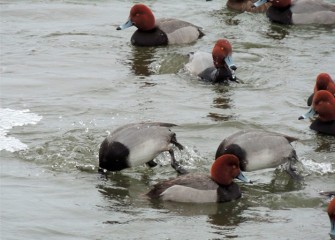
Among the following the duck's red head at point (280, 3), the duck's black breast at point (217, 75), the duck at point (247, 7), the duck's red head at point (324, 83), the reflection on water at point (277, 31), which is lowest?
the duck's black breast at point (217, 75)

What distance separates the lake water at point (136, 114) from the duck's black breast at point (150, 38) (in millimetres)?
199

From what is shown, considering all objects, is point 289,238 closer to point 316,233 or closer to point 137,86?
point 316,233

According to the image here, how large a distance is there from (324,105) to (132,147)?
2766 millimetres

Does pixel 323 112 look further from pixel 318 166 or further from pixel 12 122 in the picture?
pixel 12 122

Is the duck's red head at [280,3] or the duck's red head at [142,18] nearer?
the duck's red head at [142,18]

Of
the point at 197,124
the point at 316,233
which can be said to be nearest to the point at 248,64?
the point at 197,124

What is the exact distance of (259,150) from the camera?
9.62 m

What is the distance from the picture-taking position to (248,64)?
14.4m

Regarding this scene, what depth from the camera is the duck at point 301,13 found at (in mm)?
16766

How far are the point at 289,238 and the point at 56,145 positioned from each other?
10.6ft

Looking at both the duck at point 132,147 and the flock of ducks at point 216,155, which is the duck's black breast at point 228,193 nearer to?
the flock of ducks at point 216,155

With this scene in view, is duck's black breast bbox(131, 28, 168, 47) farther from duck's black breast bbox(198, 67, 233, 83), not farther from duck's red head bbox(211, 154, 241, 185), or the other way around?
duck's red head bbox(211, 154, 241, 185)

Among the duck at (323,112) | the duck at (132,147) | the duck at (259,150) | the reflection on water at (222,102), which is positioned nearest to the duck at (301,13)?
the reflection on water at (222,102)

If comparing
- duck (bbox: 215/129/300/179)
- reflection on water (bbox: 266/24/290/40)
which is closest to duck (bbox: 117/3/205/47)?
reflection on water (bbox: 266/24/290/40)
